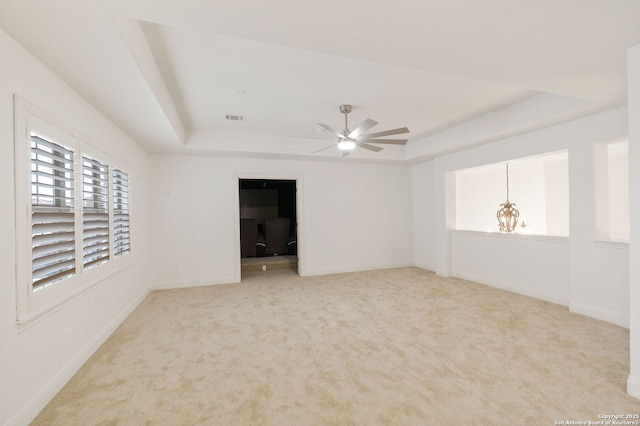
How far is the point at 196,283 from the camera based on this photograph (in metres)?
5.08

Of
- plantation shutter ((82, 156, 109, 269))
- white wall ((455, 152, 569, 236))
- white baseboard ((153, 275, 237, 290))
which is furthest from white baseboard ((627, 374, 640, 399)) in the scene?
white baseboard ((153, 275, 237, 290))

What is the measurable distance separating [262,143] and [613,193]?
238 inches

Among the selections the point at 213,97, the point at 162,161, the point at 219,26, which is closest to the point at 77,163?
the point at 213,97

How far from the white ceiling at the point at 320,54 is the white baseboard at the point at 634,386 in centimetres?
225

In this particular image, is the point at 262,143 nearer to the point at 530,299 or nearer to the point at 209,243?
the point at 209,243

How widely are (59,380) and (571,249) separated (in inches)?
209

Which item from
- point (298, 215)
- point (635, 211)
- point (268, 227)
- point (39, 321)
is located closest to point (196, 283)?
point (298, 215)

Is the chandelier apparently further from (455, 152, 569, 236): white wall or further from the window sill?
the window sill

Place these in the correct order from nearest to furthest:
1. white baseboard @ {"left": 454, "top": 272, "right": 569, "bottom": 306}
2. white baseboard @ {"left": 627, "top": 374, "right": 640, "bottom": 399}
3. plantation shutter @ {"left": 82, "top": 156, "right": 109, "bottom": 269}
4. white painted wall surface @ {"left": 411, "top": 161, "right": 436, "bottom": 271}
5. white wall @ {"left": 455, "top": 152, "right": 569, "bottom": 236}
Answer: white baseboard @ {"left": 627, "top": 374, "right": 640, "bottom": 399}
plantation shutter @ {"left": 82, "top": 156, "right": 109, "bottom": 269}
white baseboard @ {"left": 454, "top": 272, "right": 569, "bottom": 306}
white wall @ {"left": 455, "top": 152, "right": 569, "bottom": 236}
white painted wall surface @ {"left": 411, "top": 161, "right": 436, "bottom": 271}

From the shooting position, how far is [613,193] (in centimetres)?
482

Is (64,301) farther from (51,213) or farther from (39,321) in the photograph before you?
(51,213)

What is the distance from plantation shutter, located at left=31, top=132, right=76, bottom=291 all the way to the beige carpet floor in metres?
0.91

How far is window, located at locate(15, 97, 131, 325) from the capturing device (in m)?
1.77

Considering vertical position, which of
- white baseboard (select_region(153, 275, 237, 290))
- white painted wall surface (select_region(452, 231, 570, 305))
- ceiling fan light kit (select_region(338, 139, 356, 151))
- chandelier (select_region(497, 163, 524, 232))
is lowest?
white baseboard (select_region(153, 275, 237, 290))
